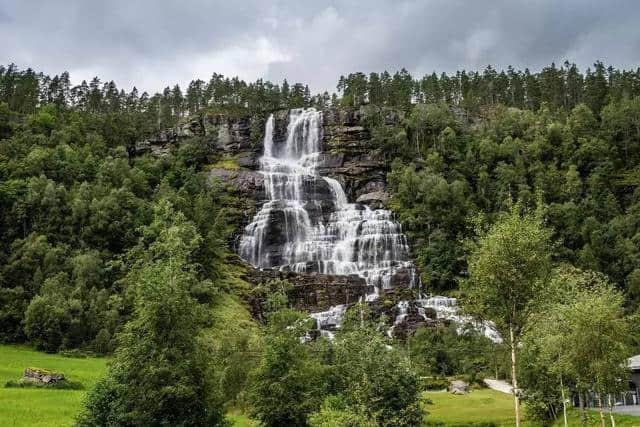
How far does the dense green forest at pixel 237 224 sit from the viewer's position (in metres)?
27.4

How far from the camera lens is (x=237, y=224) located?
357ft

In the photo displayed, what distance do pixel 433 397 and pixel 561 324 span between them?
29220 mm

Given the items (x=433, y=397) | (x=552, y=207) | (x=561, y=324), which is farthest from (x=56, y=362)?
(x=552, y=207)

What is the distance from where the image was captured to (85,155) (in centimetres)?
10838

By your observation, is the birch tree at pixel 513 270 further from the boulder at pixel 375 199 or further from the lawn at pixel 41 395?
the boulder at pixel 375 199

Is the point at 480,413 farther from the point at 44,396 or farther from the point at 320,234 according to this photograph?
the point at 320,234

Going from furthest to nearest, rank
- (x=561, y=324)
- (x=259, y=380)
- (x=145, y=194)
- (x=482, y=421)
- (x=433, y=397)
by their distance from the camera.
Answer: (x=145, y=194) < (x=433, y=397) < (x=482, y=421) < (x=259, y=380) < (x=561, y=324)

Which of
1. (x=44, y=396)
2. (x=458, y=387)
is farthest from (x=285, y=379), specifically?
(x=458, y=387)

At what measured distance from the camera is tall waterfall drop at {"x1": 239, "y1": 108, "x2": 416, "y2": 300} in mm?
96250

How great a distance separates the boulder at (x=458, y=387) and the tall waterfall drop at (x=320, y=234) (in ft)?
87.8

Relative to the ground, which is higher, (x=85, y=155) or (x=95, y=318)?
(x=85, y=155)

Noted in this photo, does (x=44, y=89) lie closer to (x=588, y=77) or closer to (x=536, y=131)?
(x=536, y=131)

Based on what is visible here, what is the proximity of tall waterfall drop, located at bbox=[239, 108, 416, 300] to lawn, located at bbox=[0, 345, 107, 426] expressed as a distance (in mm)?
43358

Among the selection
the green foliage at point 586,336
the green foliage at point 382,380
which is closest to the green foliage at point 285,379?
the green foliage at point 382,380
